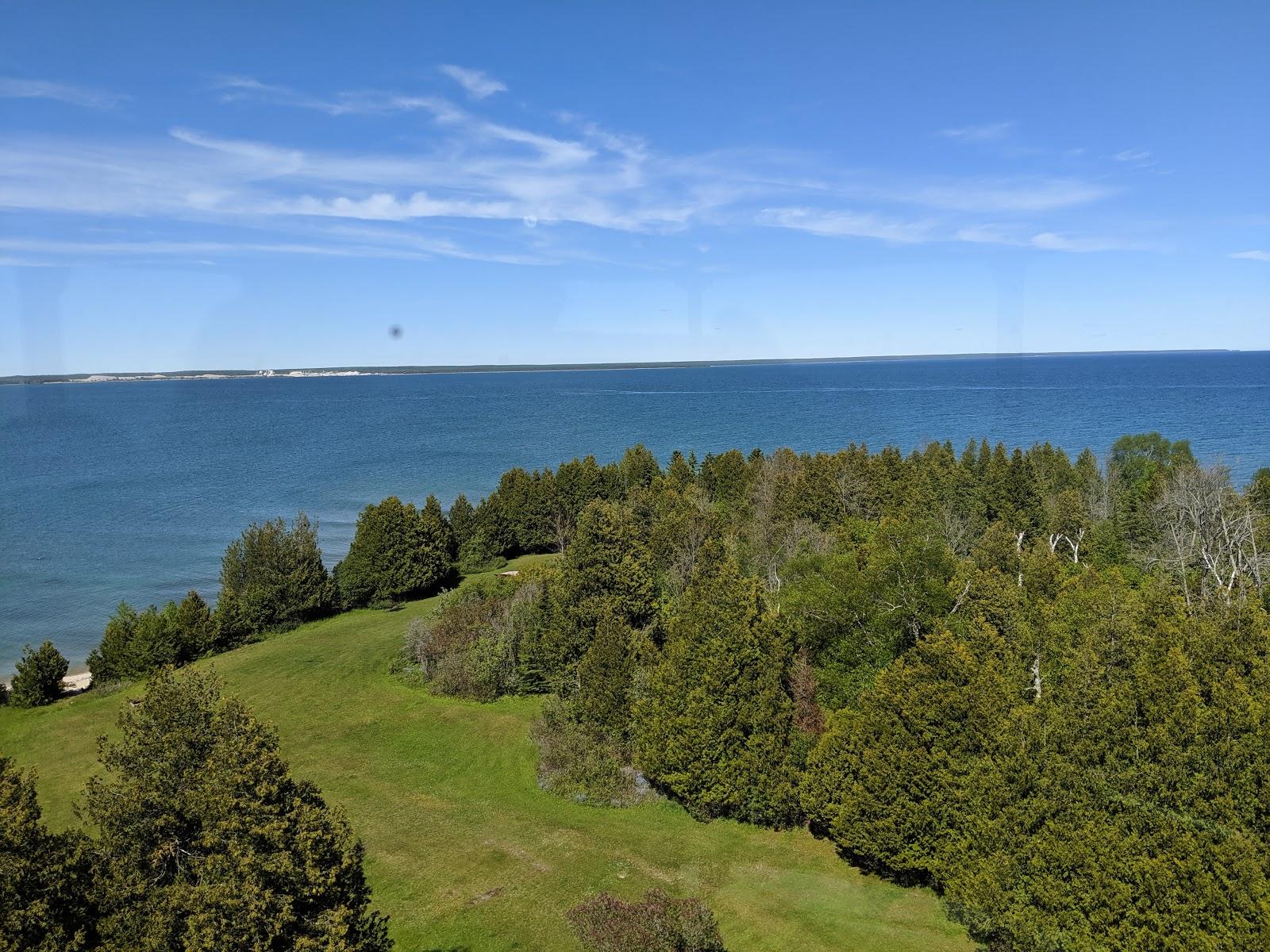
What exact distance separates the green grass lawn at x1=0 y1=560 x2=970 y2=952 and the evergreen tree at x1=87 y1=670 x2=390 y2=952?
9.46m

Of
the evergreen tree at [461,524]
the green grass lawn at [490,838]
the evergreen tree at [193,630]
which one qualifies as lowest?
the green grass lawn at [490,838]

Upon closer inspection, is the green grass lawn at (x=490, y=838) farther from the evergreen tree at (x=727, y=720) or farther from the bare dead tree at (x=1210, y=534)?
the bare dead tree at (x=1210, y=534)

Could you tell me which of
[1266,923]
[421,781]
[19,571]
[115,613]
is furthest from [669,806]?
[19,571]

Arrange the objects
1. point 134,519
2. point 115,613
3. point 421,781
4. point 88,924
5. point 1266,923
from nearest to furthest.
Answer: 1. point 88,924
2. point 1266,923
3. point 421,781
4. point 115,613
5. point 134,519

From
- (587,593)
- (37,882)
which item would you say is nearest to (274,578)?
(587,593)

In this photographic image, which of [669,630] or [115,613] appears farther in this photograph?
[115,613]

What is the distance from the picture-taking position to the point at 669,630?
34062 mm

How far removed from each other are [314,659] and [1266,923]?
1670 inches

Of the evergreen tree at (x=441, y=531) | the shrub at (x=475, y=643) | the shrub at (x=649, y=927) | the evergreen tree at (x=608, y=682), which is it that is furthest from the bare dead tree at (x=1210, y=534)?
the evergreen tree at (x=441, y=531)

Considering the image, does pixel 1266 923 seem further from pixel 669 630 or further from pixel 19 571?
pixel 19 571

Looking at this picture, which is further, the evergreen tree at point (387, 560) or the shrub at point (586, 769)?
the evergreen tree at point (387, 560)

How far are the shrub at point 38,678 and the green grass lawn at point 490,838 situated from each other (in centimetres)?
104

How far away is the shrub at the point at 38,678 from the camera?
1553 inches

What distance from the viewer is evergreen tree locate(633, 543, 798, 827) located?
91.8 ft
